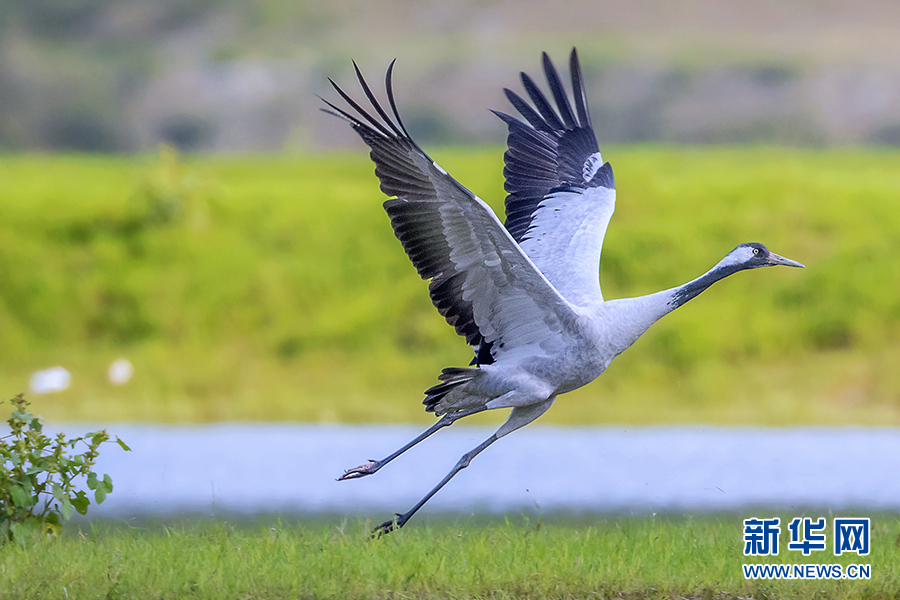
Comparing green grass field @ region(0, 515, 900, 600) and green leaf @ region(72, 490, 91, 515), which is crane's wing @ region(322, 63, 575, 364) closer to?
green grass field @ region(0, 515, 900, 600)

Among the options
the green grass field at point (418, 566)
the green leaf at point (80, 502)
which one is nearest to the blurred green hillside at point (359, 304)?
the green grass field at point (418, 566)

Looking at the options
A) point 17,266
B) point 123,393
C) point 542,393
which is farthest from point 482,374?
point 17,266

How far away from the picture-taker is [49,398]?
45.1 feet

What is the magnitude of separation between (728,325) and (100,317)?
9259 millimetres

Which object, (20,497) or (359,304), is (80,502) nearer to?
(20,497)

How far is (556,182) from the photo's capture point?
688cm

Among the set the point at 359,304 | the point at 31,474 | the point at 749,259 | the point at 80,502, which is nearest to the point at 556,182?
the point at 749,259

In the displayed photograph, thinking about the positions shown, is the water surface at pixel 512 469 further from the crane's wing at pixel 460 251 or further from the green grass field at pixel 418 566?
the crane's wing at pixel 460 251

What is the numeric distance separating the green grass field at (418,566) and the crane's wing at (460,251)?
3.71 feet

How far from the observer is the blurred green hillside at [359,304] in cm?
1389

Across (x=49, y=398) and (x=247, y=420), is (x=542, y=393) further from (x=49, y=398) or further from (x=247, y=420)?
(x=49, y=398)

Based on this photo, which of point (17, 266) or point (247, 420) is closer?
point (247, 420)

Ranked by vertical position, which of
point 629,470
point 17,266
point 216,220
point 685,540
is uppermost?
point 216,220

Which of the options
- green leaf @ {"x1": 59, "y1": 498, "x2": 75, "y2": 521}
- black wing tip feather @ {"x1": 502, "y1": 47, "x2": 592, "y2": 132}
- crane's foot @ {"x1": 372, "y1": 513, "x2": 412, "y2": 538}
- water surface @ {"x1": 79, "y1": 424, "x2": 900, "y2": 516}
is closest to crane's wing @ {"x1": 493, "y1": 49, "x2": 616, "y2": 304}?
black wing tip feather @ {"x1": 502, "y1": 47, "x2": 592, "y2": 132}
